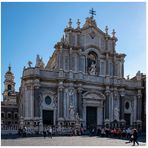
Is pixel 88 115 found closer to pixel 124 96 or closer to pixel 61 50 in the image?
pixel 124 96

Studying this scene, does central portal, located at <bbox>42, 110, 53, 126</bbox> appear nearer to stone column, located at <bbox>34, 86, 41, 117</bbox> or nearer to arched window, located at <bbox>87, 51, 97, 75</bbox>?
stone column, located at <bbox>34, 86, 41, 117</bbox>

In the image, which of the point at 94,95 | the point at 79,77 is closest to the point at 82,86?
the point at 79,77

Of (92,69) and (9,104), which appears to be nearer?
(92,69)

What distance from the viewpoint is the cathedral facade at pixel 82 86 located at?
1118 inches

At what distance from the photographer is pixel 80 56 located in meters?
31.1

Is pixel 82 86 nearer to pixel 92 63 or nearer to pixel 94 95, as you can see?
pixel 94 95

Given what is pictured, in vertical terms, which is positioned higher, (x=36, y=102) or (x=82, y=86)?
(x=82, y=86)

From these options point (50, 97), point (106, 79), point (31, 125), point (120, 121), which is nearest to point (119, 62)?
point (106, 79)

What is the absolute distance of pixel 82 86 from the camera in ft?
99.1

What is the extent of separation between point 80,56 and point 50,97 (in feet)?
17.6

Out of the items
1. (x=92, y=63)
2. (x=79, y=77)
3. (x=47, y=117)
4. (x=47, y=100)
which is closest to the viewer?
(x=47, y=117)

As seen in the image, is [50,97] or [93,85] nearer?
[50,97]

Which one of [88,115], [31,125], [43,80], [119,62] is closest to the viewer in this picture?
[31,125]

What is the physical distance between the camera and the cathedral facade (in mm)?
28406
